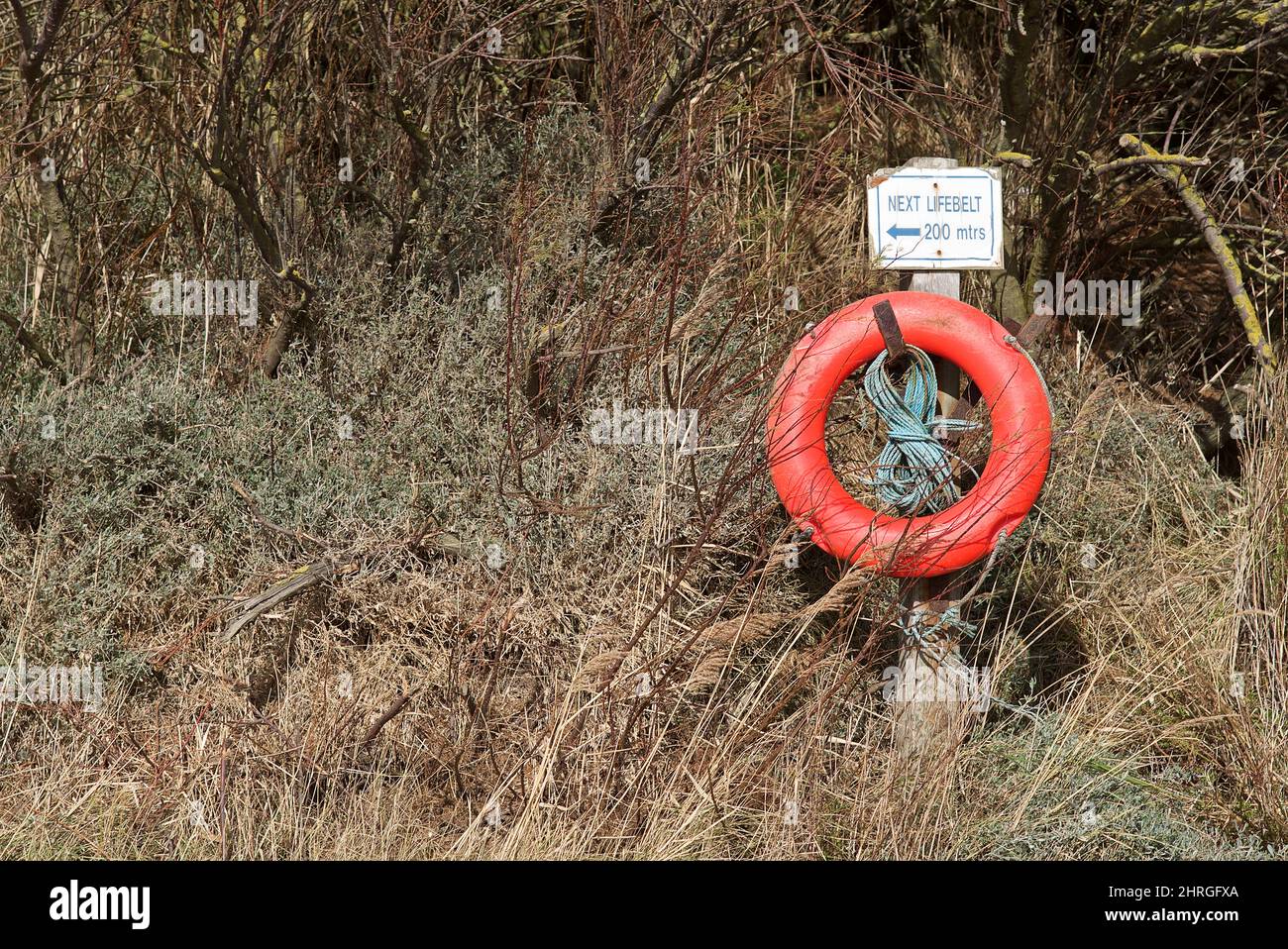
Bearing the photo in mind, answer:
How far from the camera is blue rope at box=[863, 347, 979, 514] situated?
3.50m

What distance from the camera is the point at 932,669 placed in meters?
3.51

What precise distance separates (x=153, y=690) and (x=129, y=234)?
5.99 ft

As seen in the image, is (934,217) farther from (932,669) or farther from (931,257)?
(932,669)

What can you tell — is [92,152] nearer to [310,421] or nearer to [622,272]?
[310,421]

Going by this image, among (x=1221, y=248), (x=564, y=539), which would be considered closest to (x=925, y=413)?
(x=564, y=539)

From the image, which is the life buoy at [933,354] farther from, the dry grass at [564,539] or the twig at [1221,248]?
the twig at [1221,248]

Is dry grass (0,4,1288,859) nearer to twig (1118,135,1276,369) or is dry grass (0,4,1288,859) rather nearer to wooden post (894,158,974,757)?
wooden post (894,158,974,757)

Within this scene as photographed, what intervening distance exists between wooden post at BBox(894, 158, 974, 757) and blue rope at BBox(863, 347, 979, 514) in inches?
2.8

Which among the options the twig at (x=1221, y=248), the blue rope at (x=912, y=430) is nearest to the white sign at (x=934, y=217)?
the blue rope at (x=912, y=430)

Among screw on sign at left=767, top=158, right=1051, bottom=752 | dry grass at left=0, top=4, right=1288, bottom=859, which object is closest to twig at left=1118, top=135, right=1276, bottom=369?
dry grass at left=0, top=4, right=1288, bottom=859

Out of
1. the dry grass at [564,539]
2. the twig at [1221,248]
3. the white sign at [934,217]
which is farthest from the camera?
the twig at [1221,248]

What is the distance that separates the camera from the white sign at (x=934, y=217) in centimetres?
341

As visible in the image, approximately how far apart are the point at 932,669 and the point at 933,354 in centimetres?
86

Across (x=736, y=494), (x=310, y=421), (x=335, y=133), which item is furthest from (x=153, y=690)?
(x=335, y=133)
